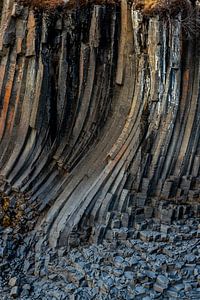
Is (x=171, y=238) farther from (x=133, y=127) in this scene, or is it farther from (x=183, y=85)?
(x=183, y=85)

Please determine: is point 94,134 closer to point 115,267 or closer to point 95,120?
point 95,120

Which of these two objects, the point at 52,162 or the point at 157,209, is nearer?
the point at 157,209

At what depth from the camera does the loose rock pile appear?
1099 centimetres

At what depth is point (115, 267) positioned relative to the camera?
1156 centimetres

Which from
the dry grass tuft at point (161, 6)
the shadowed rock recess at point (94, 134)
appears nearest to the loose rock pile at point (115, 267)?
the shadowed rock recess at point (94, 134)


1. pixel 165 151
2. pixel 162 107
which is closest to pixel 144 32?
pixel 162 107

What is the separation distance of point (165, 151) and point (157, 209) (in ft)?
4.58

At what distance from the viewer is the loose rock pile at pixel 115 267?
433 inches

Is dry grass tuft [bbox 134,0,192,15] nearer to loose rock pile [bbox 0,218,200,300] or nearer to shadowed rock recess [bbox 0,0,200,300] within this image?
shadowed rock recess [bbox 0,0,200,300]

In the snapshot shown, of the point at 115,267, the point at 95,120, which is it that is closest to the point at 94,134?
the point at 95,120

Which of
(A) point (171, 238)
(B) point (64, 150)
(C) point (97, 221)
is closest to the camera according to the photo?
(A) point (171, 238)

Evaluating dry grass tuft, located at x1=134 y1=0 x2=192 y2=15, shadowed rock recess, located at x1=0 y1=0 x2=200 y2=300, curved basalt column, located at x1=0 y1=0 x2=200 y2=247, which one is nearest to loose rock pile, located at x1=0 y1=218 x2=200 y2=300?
shadowed rock recess, located at x1=0 y1=0 x2=200 y2=300

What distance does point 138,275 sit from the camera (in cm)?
1112

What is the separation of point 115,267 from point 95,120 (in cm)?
382
